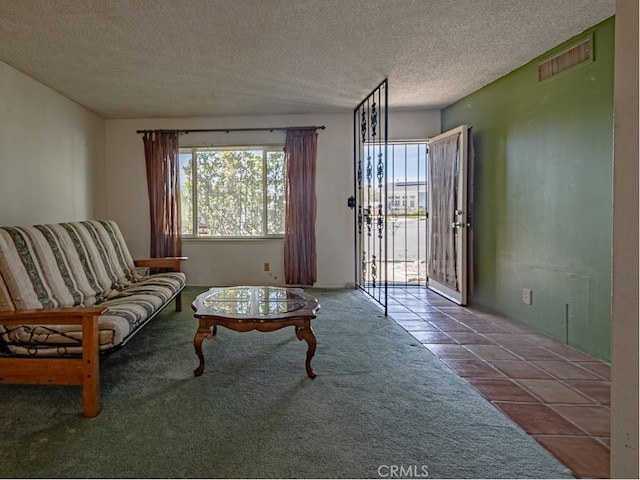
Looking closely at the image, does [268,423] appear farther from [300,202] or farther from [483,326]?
[300,202]

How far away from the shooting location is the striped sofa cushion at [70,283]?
5.58ft

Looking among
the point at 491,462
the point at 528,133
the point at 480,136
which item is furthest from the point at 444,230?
the point at 491,462

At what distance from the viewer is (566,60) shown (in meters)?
2.49

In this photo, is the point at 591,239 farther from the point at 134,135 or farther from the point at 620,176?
the point at 134,135

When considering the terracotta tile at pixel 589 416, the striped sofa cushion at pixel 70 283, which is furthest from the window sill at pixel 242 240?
the terracotta tile at pixel 589 416

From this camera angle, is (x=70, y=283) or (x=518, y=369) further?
(x=70, y=283)

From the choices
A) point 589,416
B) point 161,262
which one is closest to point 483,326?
point 589,416

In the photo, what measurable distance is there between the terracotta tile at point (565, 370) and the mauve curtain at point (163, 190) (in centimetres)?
404

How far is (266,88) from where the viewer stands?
11.2 feet

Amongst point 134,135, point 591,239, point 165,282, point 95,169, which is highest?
point 134,135

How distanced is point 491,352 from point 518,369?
0.88 feet

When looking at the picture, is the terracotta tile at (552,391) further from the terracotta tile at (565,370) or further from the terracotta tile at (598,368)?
the terracotta tile at (598,368)

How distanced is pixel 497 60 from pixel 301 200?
8.21 ft

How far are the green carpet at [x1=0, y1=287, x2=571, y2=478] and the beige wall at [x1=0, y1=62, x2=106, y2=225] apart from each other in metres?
1.96
